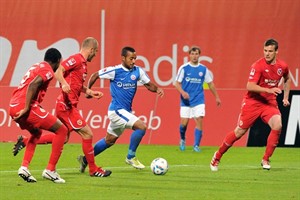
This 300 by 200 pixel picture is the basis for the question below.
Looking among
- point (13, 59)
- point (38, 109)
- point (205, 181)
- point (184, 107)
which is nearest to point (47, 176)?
point (38, 109)

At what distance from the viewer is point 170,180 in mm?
14742

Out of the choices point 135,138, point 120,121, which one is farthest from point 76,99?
point 135,138

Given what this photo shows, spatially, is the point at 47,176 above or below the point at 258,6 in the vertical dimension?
below

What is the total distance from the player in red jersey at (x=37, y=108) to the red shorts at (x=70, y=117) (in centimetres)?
89

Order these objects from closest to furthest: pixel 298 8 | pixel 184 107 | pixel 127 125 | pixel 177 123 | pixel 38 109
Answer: pixel 38 109
pixel 127 125
pixel 184 107
pixel 177 123
pixel 298 8

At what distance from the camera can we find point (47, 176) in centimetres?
1399

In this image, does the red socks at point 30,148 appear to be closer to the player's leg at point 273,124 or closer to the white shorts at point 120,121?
the white shorts at point 120,121

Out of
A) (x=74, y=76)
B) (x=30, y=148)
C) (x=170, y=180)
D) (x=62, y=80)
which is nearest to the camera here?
(x=62, y=80)

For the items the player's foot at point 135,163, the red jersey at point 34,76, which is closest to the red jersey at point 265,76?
the player's foot at point 135,163

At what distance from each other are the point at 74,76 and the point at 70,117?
63 centimetres

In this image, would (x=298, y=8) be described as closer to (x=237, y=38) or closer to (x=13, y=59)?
(x=237, y=38)

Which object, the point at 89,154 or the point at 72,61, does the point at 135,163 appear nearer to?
the point at 89,154

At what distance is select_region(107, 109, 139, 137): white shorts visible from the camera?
1627 cm

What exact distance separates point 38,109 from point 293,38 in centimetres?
1378
